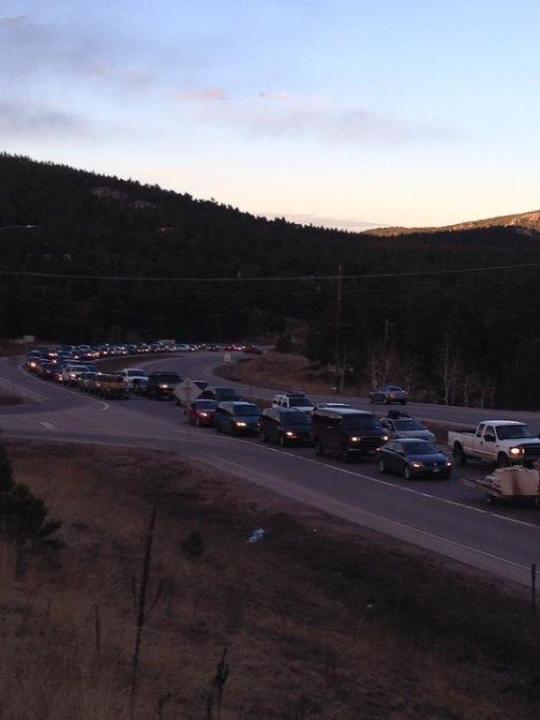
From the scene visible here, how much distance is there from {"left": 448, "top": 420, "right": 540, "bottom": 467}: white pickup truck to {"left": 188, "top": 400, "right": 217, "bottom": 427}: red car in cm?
1698

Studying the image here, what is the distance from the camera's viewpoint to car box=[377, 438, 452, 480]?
106 ft

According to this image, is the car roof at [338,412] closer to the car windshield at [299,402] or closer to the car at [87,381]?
the car windshield at [299,402]

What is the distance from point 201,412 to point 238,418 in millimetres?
4552

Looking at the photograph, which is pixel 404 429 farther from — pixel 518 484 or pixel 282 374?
pixel 282 374

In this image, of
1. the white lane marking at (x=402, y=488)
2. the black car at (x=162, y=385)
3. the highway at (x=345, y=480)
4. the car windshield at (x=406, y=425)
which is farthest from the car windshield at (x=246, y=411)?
the black car at (x=162, y=385)

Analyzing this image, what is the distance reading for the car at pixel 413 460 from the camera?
3244 centimetres

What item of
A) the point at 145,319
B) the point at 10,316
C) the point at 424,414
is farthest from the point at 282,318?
the point at 424,414

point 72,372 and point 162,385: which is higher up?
point 162,385

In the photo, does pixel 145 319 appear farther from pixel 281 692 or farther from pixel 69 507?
pixel 281 692

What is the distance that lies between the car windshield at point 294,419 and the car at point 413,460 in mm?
8833

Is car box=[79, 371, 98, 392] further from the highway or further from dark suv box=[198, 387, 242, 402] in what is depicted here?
dark suv box=[198, 387, 242, 402]

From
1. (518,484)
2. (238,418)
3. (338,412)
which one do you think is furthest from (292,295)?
(518,484)

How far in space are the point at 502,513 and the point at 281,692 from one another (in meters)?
16.5

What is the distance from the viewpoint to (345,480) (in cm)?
3284
